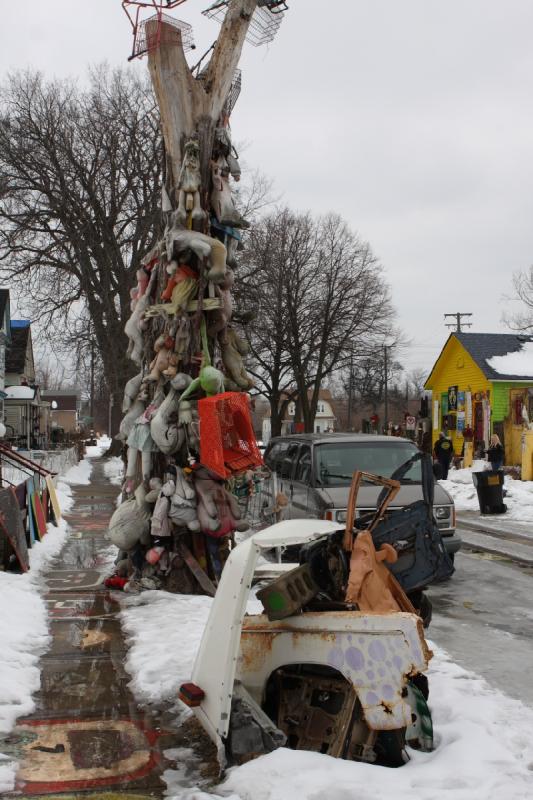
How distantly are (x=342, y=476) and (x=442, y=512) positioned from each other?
131 centimetres

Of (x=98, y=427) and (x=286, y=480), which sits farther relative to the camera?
(x=98, y=427)

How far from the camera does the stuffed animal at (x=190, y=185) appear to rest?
28.0ft

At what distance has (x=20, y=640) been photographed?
6629 mm

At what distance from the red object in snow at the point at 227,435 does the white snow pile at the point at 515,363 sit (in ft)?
78.3

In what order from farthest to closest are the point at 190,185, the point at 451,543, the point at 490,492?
the point at 490,492
the point at 451,543
the point at 190,185

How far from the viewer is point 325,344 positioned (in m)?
43.2

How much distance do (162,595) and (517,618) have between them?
11.5ft

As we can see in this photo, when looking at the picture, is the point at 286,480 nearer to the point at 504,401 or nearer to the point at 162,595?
the point at 162,595

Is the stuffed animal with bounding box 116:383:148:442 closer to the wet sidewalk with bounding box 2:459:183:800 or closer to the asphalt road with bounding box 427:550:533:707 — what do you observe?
the wet sidewalk with bounding box 2:459:183:800

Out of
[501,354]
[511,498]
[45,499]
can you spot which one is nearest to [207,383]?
[45,499]

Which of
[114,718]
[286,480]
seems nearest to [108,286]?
[286,480]

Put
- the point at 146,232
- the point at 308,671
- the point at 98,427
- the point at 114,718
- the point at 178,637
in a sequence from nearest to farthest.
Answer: the point at 308,671 < the point at 114,718 < the point at 178,637 < the point at 146,232 < the point at 98,427

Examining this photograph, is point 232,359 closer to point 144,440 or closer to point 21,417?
point 144,440

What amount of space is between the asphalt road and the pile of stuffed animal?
2.36 m
